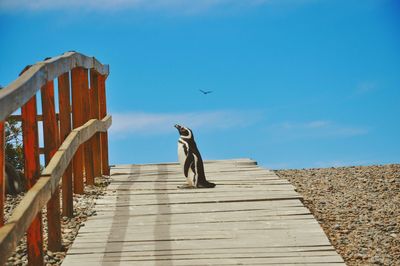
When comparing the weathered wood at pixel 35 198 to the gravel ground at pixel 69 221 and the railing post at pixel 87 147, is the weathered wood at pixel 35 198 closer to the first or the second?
the gravel ground at pixel 69 221

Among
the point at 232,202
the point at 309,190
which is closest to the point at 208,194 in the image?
the point at 232,202

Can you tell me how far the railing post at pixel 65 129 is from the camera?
21.8 ft

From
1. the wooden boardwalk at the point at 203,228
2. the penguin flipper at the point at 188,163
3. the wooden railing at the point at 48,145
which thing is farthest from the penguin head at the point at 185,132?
the wooden railing at the point at 48,145

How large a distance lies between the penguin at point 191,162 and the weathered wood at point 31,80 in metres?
1.55

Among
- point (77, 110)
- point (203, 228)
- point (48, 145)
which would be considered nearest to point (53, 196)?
point (48, 145)

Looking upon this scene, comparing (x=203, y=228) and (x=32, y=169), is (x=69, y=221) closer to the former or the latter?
(x=203, y=228)

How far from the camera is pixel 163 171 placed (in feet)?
31.4

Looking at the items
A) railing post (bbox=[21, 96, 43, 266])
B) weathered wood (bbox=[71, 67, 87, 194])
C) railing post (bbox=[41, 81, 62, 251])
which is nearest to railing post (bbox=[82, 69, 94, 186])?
weathered wood (bbox=[71, 67, 87, 194])

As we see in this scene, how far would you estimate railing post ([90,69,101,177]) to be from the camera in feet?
29.4

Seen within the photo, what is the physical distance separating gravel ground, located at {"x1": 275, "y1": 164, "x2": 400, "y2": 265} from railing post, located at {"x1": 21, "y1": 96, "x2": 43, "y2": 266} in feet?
8.13

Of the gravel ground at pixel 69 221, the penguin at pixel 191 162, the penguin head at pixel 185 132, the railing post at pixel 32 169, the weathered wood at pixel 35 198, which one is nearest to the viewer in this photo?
the weathered wood at pixel 35 198

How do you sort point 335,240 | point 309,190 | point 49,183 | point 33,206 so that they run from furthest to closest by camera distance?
point 309,190 < point 335,240 < point 49,183 < point 33,206

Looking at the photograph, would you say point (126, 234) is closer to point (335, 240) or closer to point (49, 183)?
point (49, 183)

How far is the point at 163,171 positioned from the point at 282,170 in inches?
72.6
